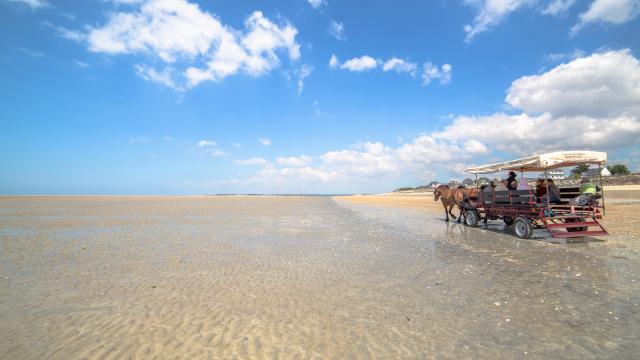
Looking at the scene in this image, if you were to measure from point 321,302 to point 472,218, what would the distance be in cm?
1462

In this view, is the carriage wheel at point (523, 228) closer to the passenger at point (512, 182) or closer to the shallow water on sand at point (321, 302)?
the shallow water on sand at point (321, 302)

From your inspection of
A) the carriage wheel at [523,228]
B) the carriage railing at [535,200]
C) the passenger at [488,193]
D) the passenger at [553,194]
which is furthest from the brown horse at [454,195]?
the passenger at [553,194]

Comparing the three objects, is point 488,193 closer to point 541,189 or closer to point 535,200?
point 541,189

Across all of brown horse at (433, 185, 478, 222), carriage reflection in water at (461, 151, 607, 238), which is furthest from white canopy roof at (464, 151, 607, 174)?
brown horse at (433, 185, 478, 222)

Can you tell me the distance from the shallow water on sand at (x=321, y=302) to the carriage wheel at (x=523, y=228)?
5.46 ft

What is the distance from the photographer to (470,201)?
18594 millimetres

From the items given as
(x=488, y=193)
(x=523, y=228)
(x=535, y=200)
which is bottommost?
(x=523, y=228)

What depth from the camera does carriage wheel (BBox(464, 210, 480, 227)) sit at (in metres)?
17.9

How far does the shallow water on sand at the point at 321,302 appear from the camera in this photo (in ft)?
14.6

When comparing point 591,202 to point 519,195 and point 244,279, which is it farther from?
point 244,279

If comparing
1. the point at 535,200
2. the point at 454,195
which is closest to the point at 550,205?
the point at 535,200

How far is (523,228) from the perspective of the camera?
13.7m

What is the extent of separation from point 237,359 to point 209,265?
5.57 m

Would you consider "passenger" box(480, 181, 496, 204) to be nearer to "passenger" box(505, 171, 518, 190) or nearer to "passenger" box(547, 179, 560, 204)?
"passenger" box(505, 171, 518, 190)
